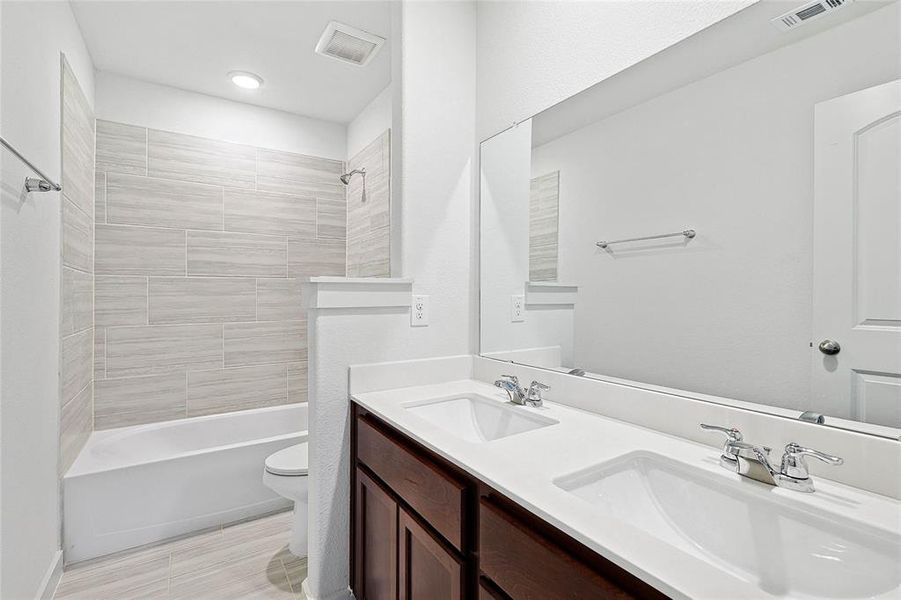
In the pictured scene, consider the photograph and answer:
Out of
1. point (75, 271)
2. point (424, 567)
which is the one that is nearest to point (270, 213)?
point (75, 271)

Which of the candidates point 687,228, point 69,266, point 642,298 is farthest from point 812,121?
point 69,266

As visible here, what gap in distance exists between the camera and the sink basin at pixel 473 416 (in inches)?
54.7

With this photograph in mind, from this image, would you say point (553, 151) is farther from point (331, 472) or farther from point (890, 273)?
point (331, 472)

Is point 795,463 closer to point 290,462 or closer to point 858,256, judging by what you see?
point 858,256

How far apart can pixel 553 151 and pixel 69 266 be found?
2.29 metres

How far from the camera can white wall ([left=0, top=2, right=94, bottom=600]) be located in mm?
1351

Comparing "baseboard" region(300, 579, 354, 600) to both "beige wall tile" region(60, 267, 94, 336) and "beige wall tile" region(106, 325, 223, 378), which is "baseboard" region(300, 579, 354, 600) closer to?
"beige wall tile" region(60, 267, 94, 336)

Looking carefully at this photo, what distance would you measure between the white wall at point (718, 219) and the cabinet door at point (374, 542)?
0.77m

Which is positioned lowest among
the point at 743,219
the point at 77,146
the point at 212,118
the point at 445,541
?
the point at 445,541

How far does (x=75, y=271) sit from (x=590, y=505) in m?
2.62

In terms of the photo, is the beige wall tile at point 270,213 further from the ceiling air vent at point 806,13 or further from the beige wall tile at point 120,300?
the ceiling air vent at point 806,13

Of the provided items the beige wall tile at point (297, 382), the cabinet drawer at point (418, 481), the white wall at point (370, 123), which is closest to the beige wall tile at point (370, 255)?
the white wall at point (370, 123)

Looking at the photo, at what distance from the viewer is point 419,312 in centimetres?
175

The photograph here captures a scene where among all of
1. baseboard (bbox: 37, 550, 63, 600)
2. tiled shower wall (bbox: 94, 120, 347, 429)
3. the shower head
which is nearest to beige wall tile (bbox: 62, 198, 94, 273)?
tiled shower wall (bbox: 94, 120, 347, 429)
